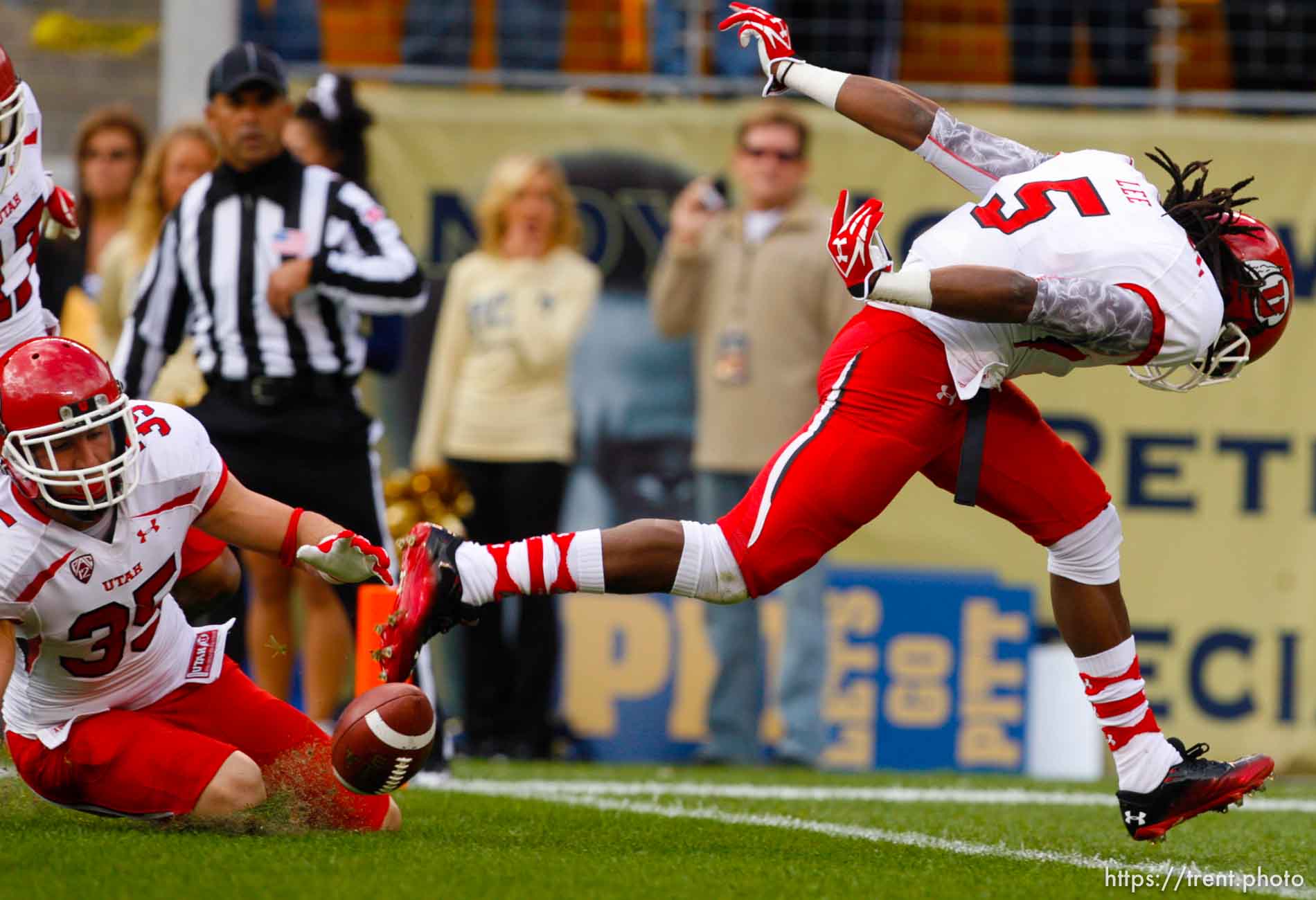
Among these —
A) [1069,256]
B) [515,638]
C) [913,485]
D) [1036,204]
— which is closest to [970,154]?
[1036,204]

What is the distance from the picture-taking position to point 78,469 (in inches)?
137

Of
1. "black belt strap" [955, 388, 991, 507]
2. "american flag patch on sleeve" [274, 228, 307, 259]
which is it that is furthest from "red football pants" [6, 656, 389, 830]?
"american flag patch on sleeve" [274, 228, 307, 259]

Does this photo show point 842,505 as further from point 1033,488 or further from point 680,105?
point 680,105

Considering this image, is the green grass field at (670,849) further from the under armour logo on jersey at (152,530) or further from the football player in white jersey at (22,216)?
the football player in white jersey at (22,216)

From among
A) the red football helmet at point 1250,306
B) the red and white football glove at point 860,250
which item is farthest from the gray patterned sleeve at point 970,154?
the red and white football glove at point 860,250

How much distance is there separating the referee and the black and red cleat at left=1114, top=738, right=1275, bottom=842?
2192 millimetres

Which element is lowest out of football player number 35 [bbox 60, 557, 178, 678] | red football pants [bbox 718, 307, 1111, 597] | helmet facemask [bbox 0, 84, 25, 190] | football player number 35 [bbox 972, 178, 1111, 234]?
football player number 35 [bbox 60, 557, 178, 678]

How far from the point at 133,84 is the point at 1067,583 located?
5.87 meters

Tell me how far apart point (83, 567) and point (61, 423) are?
0.96 ft

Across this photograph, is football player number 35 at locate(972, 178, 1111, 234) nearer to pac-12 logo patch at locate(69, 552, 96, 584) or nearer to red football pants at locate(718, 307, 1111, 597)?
red football pants at locate(718, 307, 1111, 597)

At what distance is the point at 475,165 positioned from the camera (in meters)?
7.20

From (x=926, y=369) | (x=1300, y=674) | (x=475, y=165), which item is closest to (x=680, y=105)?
(x=475, y=165)

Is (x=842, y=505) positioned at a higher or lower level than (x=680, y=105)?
lower

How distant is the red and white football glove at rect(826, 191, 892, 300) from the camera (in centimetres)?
355
